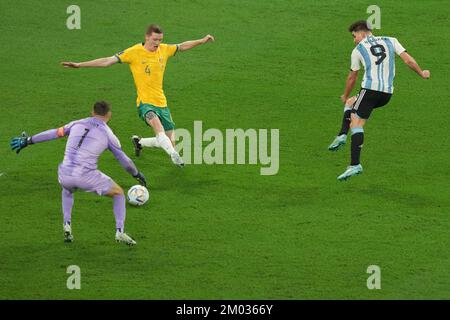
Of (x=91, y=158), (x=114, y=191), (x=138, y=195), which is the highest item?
Result: (x=91, y=158)

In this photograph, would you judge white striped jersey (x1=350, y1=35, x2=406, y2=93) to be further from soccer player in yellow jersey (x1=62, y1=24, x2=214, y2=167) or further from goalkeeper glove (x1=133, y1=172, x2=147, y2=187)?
goalkeeper glove (x1=133, y1=172, x2=147, y2=187)

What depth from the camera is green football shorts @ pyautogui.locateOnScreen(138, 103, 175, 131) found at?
16172 millimetres

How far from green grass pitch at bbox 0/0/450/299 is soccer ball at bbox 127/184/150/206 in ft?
0.47

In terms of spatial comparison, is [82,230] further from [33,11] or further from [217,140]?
[33,11]

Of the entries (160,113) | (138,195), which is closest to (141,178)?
(138,195)

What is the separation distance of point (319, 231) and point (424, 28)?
815cm

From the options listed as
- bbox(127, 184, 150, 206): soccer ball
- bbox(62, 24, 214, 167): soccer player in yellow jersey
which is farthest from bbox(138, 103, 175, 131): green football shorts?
bbox(127, 184, 150, 206): soccer ball

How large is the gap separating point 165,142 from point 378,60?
316 centimetres

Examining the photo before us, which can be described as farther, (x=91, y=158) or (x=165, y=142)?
(x=165, y=142)

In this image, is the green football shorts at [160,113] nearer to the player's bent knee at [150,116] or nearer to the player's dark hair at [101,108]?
the player's bent knee at [150,116]

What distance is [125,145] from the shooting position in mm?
17328

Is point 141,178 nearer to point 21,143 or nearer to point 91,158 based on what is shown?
point 91,158

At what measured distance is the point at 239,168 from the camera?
1642 cm

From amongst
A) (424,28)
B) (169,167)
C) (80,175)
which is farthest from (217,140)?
(424,28)
